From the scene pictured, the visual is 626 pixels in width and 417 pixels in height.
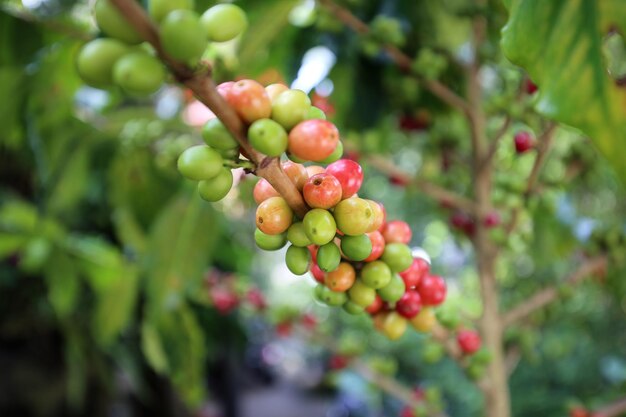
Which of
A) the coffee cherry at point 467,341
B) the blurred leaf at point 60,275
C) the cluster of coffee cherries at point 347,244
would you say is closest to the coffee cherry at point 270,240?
the cluster of coffee cherries at point 347,244

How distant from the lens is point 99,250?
1.27 meters

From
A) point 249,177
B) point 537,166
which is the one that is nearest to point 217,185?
point 249,177

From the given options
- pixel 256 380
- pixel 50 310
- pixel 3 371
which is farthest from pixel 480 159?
pixel 256 380

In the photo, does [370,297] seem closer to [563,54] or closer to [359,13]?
[563,54]

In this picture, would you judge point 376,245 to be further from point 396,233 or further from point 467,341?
point 467,341

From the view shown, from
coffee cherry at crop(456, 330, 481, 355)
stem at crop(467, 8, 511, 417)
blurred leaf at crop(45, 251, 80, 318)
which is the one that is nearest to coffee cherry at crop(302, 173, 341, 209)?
coffee cherry at crop(456, 330, 481, 355)

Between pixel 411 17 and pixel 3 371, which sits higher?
pixel 411 17

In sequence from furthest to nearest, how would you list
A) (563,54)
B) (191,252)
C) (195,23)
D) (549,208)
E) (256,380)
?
(256,380) → (191,252) → (549,208) → (563,54) → (195,23)

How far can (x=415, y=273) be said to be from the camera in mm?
349

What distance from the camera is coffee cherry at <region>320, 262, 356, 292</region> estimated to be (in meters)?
0.31

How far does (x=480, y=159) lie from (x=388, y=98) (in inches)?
6.4

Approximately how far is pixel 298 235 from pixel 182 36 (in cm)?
12

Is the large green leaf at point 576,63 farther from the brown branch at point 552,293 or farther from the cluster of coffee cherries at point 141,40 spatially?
the brown branch at point 552,293

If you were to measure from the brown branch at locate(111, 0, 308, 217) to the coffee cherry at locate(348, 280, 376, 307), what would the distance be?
0.09 m
